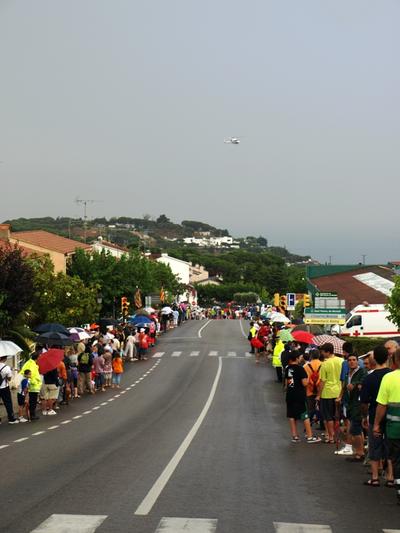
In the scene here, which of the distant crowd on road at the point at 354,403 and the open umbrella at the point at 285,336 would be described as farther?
the open umbrella at the point at 285,336

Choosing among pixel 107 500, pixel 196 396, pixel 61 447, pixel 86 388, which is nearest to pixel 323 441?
pixel 61 447

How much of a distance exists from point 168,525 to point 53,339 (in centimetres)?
2105

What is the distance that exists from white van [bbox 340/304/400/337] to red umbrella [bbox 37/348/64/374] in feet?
98.0

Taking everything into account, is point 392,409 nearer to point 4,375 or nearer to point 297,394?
point 297,394

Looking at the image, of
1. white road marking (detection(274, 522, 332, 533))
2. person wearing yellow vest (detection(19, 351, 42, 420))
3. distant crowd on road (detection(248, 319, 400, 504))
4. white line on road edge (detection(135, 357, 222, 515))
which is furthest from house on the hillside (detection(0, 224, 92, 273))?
white road marking (detection(274, 522, 332, 533))

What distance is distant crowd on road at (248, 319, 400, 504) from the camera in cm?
1121

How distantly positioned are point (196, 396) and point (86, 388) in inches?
177

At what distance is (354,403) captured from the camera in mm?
14562

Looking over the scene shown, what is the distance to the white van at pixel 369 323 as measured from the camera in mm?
52656

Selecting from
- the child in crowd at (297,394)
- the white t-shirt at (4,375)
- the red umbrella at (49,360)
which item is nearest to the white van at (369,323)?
the red umbrella at (49,360)

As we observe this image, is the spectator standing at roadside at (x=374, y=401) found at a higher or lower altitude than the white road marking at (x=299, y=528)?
higher

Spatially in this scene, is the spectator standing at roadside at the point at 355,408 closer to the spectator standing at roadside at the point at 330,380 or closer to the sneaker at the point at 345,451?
the sneaker at the point at 345,451

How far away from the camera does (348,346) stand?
16.0 meters

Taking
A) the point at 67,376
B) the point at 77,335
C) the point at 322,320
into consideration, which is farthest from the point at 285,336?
the point at 322,320
